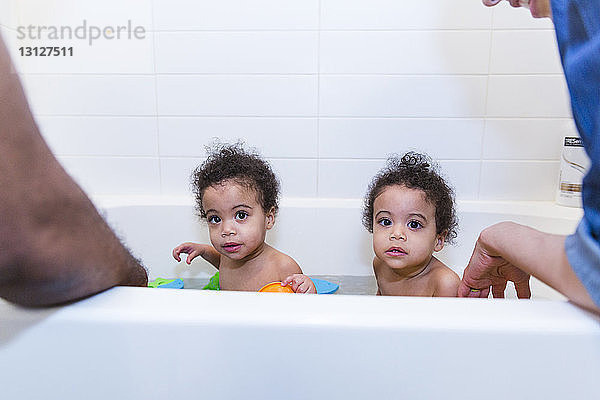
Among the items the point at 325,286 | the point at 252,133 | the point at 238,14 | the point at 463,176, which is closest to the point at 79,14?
the point at 238,14

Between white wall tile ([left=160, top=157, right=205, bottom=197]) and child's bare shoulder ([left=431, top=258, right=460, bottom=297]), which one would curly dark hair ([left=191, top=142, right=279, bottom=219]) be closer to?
white wall tile ([left=160, top=157, right=205, bottom=197])

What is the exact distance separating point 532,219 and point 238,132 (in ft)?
2.85

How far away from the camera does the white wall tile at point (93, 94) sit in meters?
1.46

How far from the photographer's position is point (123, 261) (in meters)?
0.55

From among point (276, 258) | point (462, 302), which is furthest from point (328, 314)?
point (276, 258)

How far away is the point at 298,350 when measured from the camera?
0.46 metres

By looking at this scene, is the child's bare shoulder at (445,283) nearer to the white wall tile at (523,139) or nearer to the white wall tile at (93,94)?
the white wall tile at (523,139)

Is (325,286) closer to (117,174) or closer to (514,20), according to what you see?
(117,174)

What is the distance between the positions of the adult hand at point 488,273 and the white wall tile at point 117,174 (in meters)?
1.07

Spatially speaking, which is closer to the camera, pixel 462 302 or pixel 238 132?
pixel 462 302

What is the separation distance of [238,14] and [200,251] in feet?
2.19

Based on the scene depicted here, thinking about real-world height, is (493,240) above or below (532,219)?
above

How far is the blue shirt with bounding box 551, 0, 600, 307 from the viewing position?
426mm

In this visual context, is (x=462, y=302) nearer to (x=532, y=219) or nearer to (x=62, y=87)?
(x=532, y=219)
